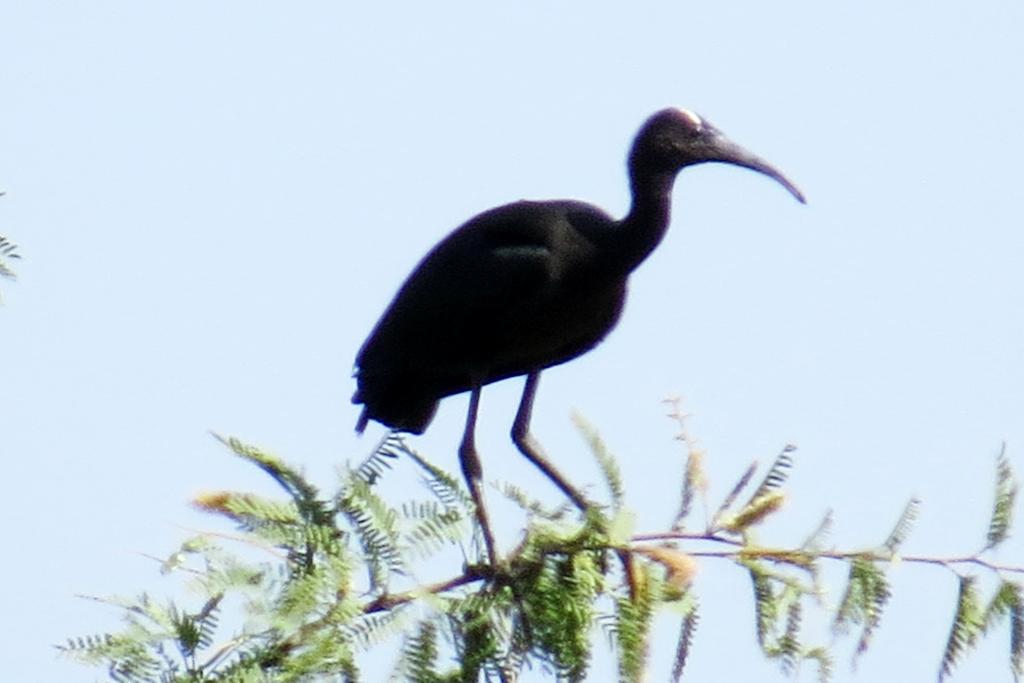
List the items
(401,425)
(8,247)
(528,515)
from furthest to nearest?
(401,425)
(528,515)
(8,247)

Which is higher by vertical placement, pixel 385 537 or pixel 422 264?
pixel 422 264

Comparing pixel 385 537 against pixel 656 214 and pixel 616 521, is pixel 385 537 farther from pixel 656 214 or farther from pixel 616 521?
pixel 656 214

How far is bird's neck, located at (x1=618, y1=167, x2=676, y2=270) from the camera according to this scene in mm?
6551

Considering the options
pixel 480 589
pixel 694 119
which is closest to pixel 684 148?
pixel 694 119

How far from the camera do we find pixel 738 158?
6777 mm

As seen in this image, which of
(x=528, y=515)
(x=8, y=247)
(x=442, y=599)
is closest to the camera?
(x=8, y=247)

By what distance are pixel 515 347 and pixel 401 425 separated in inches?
24.9

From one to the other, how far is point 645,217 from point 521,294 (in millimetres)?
474

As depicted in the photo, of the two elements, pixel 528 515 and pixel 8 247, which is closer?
pixel 8 247

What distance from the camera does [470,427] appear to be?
688 centimetres

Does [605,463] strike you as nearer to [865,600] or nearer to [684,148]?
[865,600]

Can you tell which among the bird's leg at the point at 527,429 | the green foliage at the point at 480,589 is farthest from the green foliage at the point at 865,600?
the bird's leg at the point at 527,429

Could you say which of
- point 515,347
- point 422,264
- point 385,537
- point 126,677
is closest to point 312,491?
point 385,537

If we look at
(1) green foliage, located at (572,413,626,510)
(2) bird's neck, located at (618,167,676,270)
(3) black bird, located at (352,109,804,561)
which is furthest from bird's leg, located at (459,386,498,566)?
(1) green foliage, located at (572,413,626,510)
